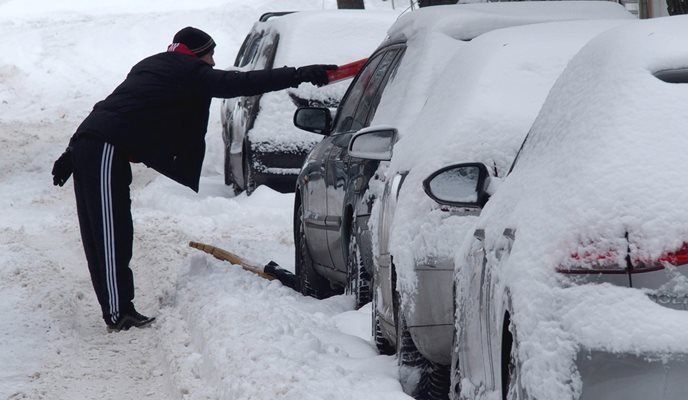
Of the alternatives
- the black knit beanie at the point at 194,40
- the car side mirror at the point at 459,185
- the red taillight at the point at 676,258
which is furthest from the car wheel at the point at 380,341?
the red taillight at the point at 676,258

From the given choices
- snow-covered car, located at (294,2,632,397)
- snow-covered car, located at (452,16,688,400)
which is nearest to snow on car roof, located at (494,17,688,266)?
snow-covered car, located at (452,16,688,400)

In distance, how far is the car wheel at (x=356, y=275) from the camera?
7.82 metres

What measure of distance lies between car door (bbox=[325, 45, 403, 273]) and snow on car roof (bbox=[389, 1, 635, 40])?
0.21 metres

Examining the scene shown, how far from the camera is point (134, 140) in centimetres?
919

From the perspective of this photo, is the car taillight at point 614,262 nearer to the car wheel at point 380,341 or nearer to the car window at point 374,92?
the car wheel at point 380,341

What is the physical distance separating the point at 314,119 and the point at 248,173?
5362 mm

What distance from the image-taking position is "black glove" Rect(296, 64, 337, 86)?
941cm

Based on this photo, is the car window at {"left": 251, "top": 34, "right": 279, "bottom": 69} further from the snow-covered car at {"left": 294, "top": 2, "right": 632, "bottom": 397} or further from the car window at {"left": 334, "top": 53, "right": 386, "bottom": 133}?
the car window at {"left": 334, "top": 53, "right": 386, "bottom": 133}

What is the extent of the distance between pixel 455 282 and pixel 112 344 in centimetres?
377

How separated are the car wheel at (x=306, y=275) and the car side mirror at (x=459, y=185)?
4542mm

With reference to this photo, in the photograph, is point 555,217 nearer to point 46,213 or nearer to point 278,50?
point 278,50

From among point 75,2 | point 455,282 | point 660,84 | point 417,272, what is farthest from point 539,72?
point 75,2

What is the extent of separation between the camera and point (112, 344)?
8.50m

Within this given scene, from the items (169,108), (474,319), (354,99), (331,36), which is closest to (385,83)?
(354,99)
